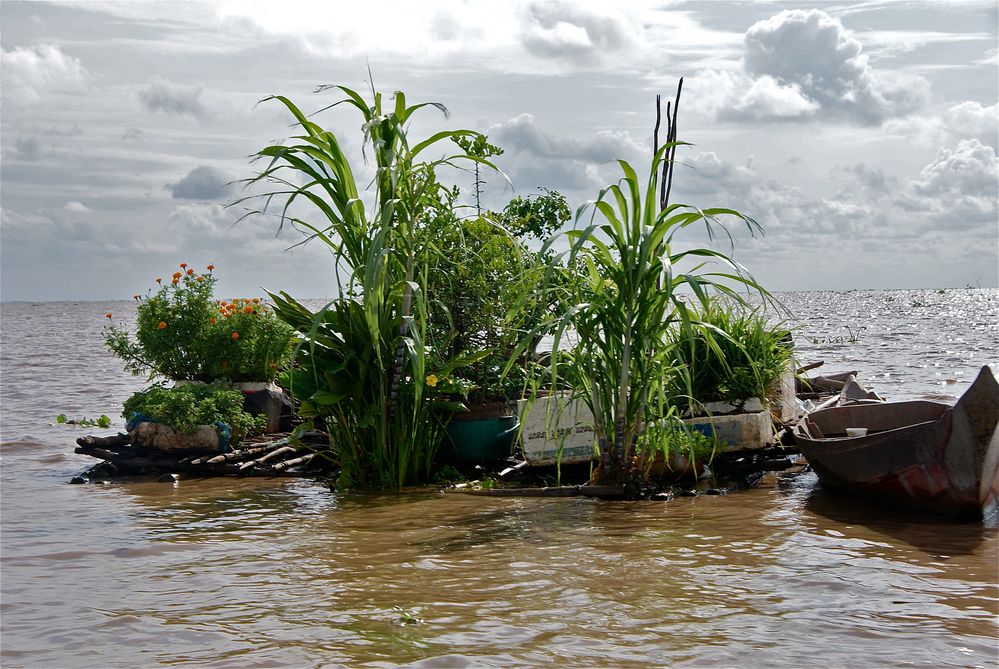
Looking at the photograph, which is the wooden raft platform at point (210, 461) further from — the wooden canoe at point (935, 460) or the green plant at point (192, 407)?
the wooden canoe at point (935, 460)

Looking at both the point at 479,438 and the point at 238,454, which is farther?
the point at 238,454

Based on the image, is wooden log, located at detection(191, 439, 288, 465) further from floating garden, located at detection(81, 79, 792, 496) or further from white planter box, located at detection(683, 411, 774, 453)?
white planter box, located at detection(683, 411, 774, 453)

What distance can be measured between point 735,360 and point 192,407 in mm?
5464

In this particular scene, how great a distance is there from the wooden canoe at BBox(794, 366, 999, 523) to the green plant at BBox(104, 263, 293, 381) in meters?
5.96

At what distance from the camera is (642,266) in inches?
276

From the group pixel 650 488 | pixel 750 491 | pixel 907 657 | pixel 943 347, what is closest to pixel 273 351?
pixel 650 488

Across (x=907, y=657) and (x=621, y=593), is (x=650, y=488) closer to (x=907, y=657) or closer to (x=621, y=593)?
(x=621, y=593)

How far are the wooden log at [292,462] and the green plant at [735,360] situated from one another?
Result: 3823 mm

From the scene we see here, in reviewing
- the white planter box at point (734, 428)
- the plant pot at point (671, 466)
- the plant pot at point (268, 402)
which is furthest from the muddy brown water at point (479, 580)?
the plant pot at point (268, 402)

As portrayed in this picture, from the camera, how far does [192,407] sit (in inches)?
362

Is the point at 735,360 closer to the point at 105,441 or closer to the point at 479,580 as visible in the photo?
the point at 479,580

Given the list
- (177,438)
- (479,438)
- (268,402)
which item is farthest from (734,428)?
(177,438)

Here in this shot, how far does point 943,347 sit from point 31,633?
3197 cm

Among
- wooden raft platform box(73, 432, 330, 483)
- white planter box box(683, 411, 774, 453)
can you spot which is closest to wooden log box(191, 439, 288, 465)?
wooden raft platform box(73, 432, 330, 483)
